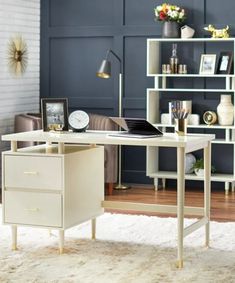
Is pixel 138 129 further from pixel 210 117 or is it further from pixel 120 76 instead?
pixel 120 76

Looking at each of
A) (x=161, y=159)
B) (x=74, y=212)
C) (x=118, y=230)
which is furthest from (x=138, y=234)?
(x=161, y=159)

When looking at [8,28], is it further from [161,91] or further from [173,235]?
[173,235]

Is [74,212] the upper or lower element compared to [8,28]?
lower

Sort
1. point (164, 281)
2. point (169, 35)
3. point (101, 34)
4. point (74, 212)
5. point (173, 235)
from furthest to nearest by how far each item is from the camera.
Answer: point (101, 34), point (169, 35), point (173, 235), point (74, 212), point (164, 281)

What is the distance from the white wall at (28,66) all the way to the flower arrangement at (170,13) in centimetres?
144

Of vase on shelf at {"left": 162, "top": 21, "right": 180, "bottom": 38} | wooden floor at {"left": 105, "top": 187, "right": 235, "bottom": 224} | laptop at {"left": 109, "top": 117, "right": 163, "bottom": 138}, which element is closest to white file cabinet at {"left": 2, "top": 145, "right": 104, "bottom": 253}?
laptop at {"left": 109, "top": 117, "right": 163, "bottom": 138}

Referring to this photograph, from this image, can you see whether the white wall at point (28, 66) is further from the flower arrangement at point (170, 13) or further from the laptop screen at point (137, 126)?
the laptop screen at point (137, 126)

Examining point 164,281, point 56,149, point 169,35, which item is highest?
point 169,35

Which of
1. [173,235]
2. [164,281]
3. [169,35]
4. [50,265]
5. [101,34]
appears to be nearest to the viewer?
[164,281]

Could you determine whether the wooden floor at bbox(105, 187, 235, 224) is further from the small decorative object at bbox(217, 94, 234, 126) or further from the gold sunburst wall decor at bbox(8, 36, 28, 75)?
the gold sunburst wall decor at bbox(8, 36, 28, 75)

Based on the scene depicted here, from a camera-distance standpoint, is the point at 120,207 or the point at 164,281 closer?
the point at 164,281

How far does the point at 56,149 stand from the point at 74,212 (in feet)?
1.63

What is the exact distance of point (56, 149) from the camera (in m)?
5.19

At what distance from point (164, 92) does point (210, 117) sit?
66cm
